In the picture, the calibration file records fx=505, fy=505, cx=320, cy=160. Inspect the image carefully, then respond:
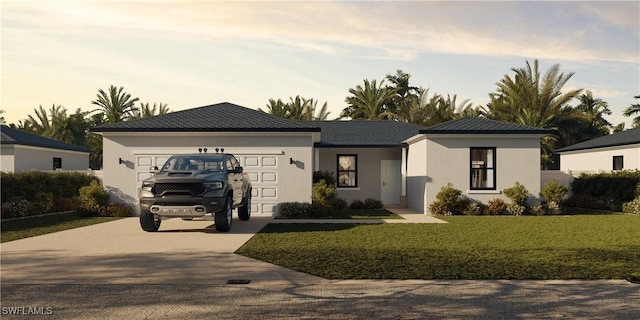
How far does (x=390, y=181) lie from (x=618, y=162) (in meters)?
12.7

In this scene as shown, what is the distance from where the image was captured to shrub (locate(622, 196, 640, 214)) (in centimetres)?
2106

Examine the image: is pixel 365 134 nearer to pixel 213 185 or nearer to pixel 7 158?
pixel 213 185

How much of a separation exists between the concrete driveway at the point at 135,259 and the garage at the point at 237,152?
203 inches

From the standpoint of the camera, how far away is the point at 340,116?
46719mm

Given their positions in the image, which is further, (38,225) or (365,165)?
(365,165)

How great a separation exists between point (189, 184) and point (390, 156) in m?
14.7

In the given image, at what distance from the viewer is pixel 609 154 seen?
2802cm

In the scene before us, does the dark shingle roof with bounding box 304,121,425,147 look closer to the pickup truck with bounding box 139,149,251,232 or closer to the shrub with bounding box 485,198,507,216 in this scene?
the shrub with bounding box 485,198,507,216

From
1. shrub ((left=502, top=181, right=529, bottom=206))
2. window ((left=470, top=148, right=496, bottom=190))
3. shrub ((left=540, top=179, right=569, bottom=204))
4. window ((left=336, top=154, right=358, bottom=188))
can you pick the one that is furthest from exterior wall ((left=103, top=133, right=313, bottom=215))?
shrub ((left=540, top=179, right=569, bottom=204))

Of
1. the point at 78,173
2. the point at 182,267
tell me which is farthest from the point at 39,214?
the point at 182,267

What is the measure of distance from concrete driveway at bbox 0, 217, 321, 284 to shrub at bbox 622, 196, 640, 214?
1644cm

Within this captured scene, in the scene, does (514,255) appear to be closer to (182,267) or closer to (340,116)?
(182,267)

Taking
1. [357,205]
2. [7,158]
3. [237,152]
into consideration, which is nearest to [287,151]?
[237,152]

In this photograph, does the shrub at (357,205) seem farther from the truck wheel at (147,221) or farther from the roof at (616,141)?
the roof at (616,141)
